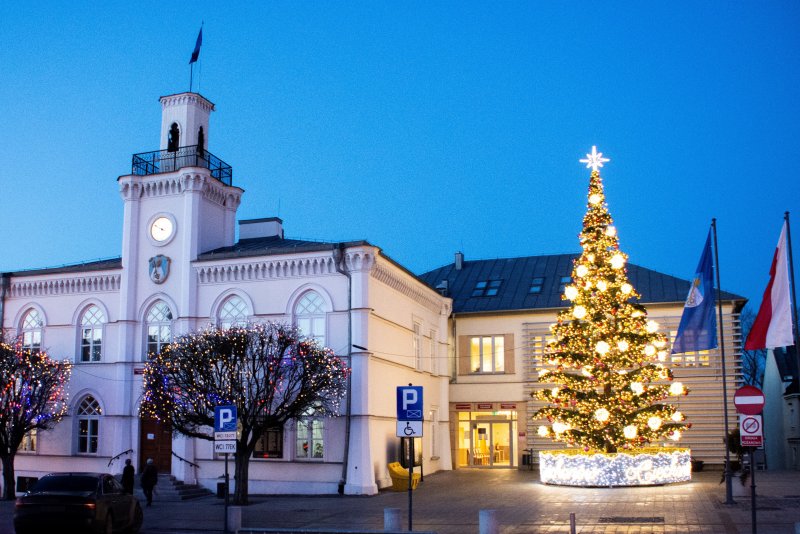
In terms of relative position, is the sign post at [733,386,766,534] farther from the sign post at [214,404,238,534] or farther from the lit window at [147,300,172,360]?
the lit window at [147,300,172,360]

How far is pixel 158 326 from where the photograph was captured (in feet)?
108

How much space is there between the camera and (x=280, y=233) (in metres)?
36.9

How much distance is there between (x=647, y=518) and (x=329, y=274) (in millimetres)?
14139

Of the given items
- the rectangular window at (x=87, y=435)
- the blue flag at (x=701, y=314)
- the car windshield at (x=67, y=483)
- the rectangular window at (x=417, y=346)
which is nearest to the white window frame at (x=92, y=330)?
the rectangular window at (x=87, y=435)

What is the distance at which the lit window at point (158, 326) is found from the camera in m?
32.7

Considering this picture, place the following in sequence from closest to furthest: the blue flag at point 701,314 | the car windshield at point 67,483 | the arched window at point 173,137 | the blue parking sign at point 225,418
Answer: the blue parking sign at point 225,418 < the car windshield at point 67,483 < the blue flag at point 701,314 < the arched window at point 173,137

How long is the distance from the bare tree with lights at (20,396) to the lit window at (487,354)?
1874cm

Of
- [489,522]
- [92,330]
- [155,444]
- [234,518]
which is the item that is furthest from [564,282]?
[489,522]

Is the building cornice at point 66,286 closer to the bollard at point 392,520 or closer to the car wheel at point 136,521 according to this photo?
the car wheel at point 136,521

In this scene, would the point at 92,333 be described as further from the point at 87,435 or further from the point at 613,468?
the point at 613,468

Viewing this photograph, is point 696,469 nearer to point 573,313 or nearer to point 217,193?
point 573,313

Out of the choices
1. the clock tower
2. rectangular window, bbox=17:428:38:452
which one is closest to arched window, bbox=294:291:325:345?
the clock tower

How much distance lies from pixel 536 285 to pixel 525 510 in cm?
2138

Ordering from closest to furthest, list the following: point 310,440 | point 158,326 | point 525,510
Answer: point 525,510 < point 310,440 < point 158,326
